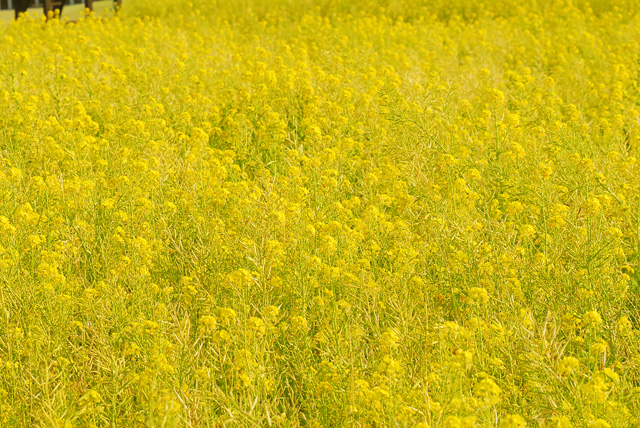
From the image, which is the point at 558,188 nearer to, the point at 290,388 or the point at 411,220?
the point at 411,220

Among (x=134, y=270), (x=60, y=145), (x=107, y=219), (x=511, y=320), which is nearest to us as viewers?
(x=511, y=320)

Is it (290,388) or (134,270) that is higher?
(134,270)

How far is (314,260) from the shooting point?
3.09 meters

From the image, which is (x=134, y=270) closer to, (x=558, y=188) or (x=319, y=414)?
(x=319, y=414)

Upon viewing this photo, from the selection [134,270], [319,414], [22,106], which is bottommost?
[319,414]

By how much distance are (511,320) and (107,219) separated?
2090 millimetres

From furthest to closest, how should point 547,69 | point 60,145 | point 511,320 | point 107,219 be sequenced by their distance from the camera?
point 547,69 → point 60,145 → point 107,219 → point 511,320

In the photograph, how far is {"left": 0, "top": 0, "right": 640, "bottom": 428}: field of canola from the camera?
8.30 ft

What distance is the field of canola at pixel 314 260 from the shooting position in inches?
99.7

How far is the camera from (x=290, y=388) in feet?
8.95

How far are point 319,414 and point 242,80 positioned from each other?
439cm

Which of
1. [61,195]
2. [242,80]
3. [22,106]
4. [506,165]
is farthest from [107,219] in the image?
[242,80]

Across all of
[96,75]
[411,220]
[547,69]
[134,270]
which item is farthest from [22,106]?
[547,69]

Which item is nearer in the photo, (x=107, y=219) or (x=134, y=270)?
(x=134, y=270)
